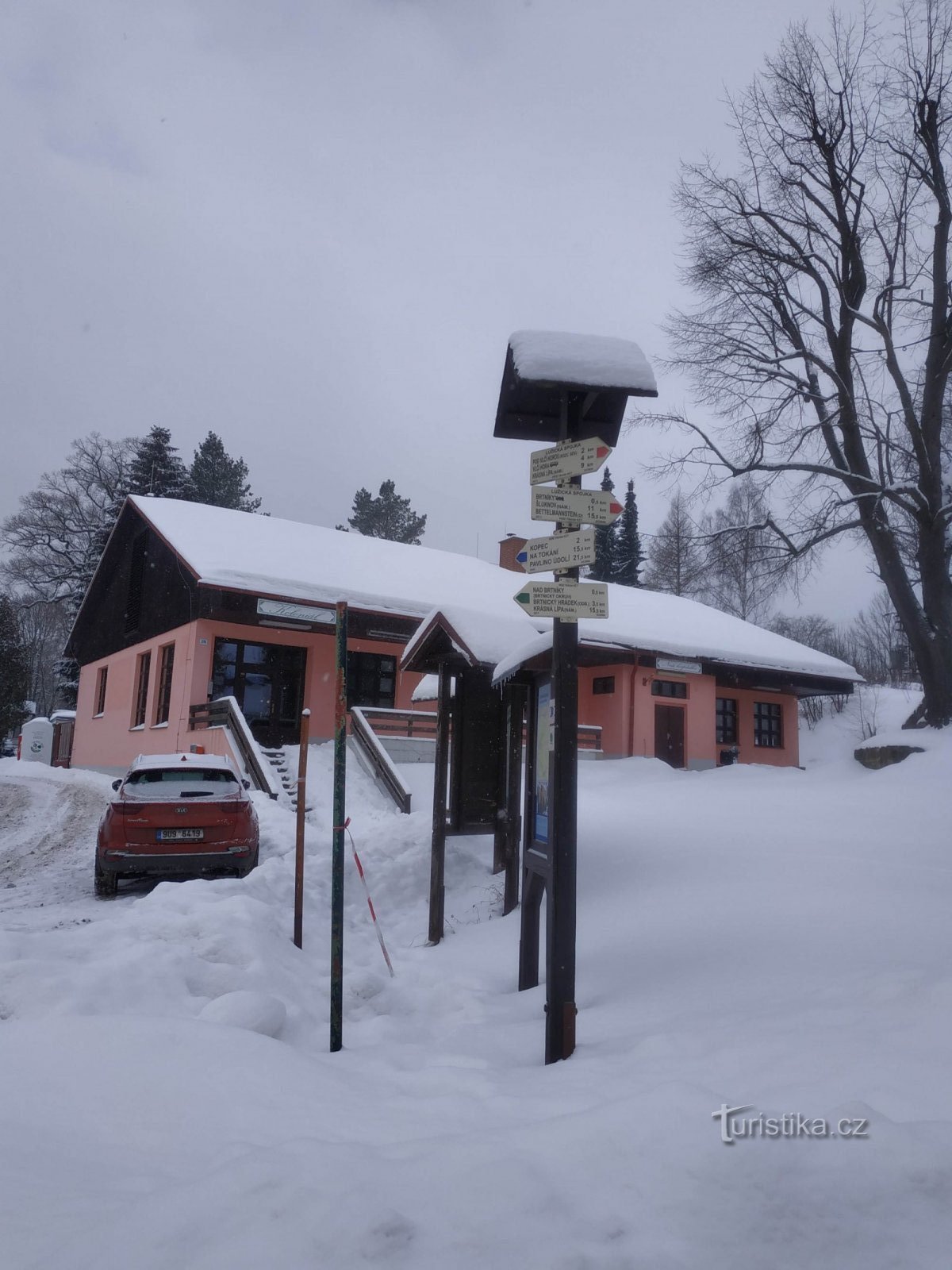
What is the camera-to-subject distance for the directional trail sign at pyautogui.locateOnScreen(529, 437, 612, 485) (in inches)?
193

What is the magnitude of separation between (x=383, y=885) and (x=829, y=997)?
5.77m

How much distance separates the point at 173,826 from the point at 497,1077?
634 centimetres

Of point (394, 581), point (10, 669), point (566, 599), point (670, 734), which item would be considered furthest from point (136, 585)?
point (566, 599)

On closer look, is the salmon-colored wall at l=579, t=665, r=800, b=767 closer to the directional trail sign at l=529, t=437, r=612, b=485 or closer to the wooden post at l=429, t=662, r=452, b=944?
the wooden post at l=429, t=662, r=452, b=944

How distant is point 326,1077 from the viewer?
406cm

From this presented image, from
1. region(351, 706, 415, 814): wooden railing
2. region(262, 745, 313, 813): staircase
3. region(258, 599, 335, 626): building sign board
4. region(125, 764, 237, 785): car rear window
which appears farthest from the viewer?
region(258, 599, 335, 626): building sign board

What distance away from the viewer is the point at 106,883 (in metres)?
9.24

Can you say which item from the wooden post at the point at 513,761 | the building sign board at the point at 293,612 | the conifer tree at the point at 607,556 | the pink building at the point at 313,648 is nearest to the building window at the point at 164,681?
the pink building at the point at 313,648

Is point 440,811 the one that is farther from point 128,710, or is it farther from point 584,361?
point 128,710

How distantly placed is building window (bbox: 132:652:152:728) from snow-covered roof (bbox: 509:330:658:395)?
65.5 ft

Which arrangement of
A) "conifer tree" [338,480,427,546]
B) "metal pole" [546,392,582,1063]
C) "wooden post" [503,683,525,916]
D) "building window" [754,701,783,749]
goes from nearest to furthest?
"metal pole" [546,392,582,1063], "wooden post" [503,683,525,916], "building window" [754,701,783,749], "conifer tree" [338,480,427,546]

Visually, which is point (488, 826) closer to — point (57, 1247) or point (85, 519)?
point (57, 1247)

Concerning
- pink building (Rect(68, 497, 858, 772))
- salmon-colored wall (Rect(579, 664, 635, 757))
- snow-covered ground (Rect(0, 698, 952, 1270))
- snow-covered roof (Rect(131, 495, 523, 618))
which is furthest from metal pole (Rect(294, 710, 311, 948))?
salmon-colored wall (Rect(579, 664, 635, 757))

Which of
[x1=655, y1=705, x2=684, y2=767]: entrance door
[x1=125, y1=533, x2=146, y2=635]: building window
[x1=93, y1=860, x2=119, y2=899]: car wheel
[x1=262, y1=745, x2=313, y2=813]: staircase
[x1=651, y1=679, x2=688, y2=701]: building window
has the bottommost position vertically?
[x1=93, y1=860, x2=119, y2=899]: car wheel
